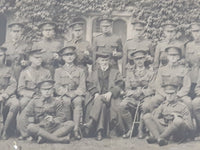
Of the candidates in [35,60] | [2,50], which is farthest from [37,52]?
[2,50]

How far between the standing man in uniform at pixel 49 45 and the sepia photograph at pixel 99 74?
0.02 metres

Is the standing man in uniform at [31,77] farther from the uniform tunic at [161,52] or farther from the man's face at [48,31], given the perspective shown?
the uniform tunic at [161,52]

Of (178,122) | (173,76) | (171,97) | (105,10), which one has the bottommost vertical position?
(178,122)

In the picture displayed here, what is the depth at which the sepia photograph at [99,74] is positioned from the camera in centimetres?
1157

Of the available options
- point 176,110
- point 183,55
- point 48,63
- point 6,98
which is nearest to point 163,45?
point 183,55

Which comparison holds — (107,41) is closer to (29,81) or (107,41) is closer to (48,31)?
(48,31)

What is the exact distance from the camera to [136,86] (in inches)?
470

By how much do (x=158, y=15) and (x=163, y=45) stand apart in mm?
591

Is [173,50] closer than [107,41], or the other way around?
[173,50]

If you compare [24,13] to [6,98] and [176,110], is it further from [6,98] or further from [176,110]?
[176,110]

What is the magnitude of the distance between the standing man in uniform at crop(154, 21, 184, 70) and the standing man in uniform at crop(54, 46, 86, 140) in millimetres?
1337

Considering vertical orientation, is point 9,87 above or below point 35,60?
below

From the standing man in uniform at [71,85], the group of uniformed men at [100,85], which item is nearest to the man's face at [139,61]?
the group of uniformed men at [100,85]

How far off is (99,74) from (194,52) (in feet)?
5.61
